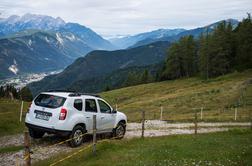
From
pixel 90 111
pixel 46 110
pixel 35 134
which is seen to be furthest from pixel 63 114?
pixel 35 134

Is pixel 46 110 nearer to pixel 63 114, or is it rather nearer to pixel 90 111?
pixel 63 114

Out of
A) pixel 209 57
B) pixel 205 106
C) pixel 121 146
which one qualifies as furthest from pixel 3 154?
pixel 209 57

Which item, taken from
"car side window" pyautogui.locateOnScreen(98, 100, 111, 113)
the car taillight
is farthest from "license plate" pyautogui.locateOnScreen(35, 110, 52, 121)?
"car side window" pyautogui.locateOnScreen(98, 100, 111, 113)

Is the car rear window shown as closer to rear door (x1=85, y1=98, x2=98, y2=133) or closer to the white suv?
the white suv

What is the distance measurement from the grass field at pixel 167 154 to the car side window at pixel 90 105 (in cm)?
266

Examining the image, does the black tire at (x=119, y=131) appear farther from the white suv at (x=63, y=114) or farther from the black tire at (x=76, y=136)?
the black tire at (x=76, y=136)

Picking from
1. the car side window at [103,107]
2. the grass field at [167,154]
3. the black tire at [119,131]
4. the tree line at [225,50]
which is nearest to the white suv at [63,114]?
the car side window at [103,107]

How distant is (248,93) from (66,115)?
1907 inches

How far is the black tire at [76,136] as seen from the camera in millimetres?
17672

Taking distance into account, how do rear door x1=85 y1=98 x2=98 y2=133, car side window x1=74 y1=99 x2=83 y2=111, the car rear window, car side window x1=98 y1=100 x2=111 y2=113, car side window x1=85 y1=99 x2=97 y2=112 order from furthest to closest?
car side window x1=98 y1=100 x2=111 y2=113, car side window x1=85 y1=99 x2=97 y2=112, rear door x1=85 y1=98 x2=98 y2=133, car side window x1=74 y1=99 x2=83 y2=111, the car rear window

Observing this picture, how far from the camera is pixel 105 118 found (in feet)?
65.8

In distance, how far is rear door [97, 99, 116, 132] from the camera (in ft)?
65.1

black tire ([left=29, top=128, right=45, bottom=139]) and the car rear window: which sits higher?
the car rear window

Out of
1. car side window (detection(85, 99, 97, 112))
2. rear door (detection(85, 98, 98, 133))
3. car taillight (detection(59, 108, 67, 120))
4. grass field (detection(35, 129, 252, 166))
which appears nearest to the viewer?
grass field (detection(35, 129, 252, 166))
